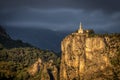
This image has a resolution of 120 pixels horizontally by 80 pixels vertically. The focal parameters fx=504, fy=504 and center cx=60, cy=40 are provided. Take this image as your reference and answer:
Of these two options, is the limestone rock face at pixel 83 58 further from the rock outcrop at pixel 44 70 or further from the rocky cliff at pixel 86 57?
the rock outcrop at pixel 44 70

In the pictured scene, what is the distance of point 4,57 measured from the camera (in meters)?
184

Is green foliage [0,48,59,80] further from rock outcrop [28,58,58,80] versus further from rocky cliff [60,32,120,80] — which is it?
rocky cliff [60,32,120,80]

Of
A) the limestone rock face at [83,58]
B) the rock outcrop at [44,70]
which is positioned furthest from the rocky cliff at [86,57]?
the rock outcrop at [44,70]

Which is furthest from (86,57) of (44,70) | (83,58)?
(44,70)

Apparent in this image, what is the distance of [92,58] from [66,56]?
11.3 metres

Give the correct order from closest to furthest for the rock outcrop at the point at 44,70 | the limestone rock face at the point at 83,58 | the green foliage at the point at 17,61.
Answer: the limestone rock face at the point at 83,58 < the rock outcrop at the point at 44,70 < the green foliage at the point at 17,61

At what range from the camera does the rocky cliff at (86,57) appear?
137 m

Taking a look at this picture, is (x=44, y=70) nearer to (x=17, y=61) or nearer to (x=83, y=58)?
(x=83, y=58)

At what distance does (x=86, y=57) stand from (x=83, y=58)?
0.96m

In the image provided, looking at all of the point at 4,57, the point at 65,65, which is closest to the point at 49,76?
the point at 65,65

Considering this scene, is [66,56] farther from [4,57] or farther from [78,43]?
[4,57]

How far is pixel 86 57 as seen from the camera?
14275cm

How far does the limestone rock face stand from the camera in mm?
138000

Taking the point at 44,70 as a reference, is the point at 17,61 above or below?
above
